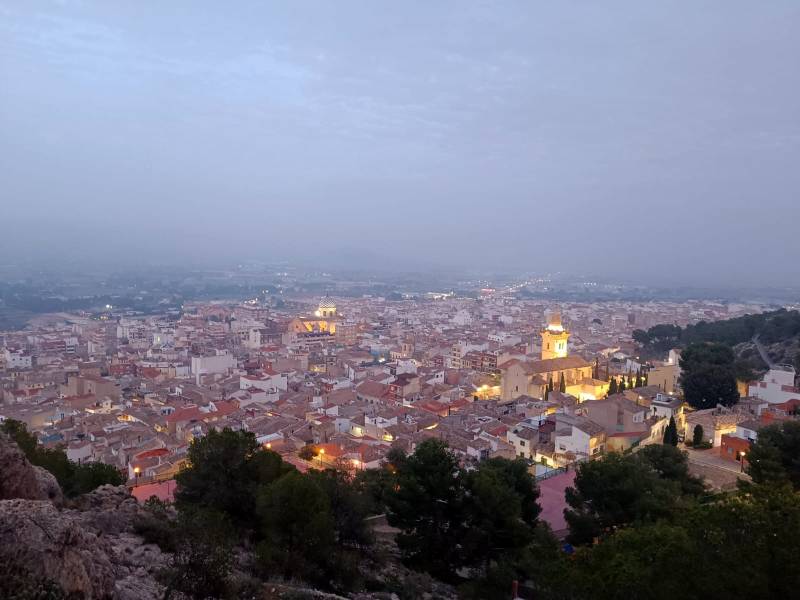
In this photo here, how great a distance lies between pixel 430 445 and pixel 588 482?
3.63 meters

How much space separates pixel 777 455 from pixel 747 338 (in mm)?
35179

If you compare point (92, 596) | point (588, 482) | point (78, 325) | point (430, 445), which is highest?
point (92, 596)

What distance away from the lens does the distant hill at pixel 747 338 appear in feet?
119

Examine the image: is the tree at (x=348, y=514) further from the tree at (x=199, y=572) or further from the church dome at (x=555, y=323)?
the church dome at (x=555, y=323)

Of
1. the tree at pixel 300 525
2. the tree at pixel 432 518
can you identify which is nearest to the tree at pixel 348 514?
the tree at pixel 432 518

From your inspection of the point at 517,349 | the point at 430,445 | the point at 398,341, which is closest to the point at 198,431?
the point at 430,445

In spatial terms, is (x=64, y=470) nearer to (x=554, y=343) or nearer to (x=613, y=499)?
(x=613, y=499)

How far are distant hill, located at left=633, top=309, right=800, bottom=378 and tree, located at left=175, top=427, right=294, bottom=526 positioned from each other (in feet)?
86.3

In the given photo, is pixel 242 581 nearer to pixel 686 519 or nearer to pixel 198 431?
pixel 686 519

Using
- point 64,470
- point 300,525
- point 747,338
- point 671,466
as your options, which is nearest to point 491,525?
point 300,525

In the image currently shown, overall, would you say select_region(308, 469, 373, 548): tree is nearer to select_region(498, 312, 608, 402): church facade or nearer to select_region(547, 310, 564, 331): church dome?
select_region(498, 312, 608, 402): church facade

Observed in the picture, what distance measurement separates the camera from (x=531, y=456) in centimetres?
2184

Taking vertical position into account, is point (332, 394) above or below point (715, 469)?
below

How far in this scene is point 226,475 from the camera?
1116cm
